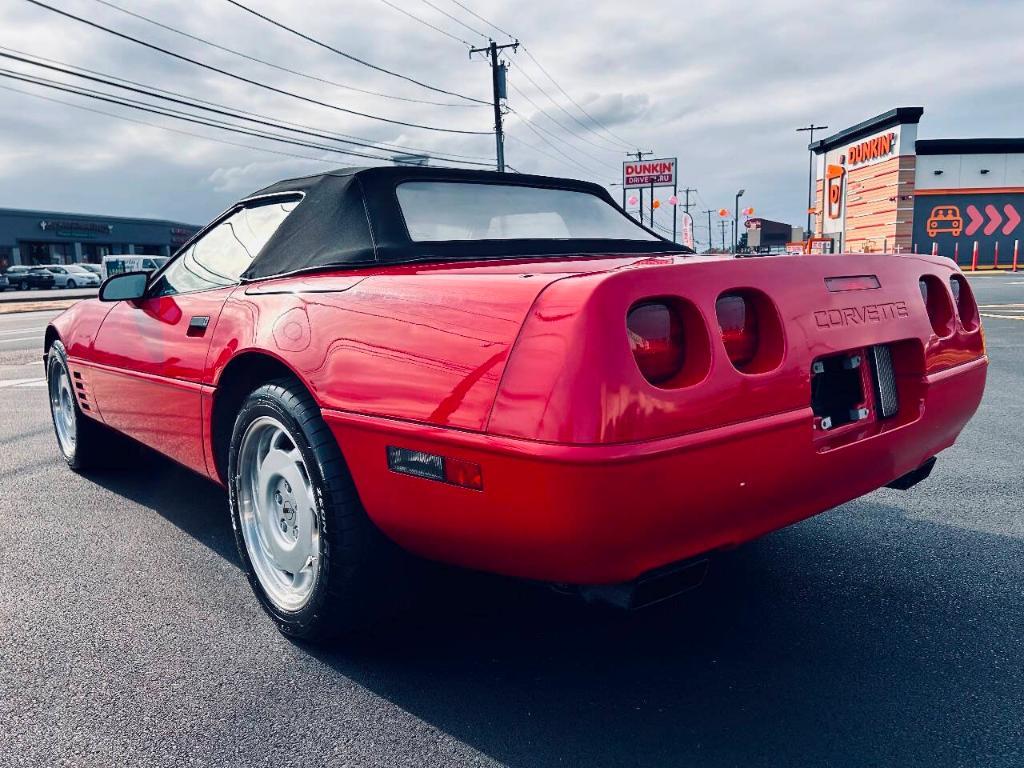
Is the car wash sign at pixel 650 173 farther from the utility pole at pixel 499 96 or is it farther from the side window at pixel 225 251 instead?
the side window at pixel 225 251

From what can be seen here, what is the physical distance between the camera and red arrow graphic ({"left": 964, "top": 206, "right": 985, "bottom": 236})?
36.5m

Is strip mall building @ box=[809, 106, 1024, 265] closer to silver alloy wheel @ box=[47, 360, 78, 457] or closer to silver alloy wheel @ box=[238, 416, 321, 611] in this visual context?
silver alloy wheel @ box=[47, 360, 78, 457]

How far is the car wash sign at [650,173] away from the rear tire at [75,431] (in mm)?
56152

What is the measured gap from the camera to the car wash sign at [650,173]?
5828cm

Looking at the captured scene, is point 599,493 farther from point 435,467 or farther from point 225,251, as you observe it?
point 225,251

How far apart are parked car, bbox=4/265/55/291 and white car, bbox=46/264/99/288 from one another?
0.25 m

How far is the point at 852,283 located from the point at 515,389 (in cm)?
103

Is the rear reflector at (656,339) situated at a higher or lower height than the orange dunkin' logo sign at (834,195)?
lower

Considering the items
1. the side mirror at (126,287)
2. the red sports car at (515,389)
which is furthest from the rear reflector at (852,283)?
the side mirror at (126,287)

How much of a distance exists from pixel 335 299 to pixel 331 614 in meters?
0.84

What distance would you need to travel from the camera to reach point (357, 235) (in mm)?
2551

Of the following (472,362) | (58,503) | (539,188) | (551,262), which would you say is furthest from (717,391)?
(58,503)

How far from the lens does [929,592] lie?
263 centimetres

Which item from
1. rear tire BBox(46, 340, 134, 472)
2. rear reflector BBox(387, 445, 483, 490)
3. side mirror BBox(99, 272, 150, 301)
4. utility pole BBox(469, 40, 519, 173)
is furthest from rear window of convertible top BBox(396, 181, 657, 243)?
utility pole BBox(469, 40, 519, 173)
